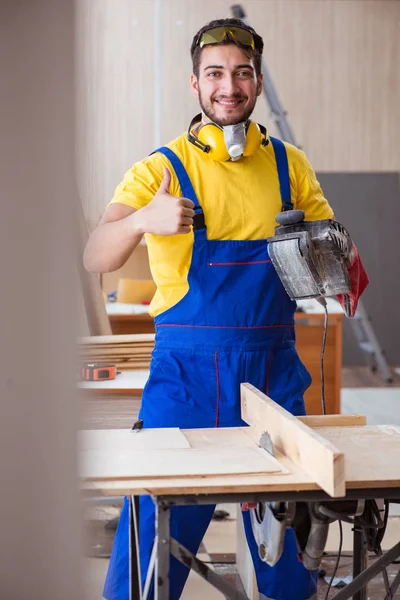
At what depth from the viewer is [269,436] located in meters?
1.63

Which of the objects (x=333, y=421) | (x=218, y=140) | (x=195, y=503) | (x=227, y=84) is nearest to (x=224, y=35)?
(x=227, y=84)

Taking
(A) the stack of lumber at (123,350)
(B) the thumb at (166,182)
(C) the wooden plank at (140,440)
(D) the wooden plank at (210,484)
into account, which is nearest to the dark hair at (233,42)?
(B) the thumb at (166,182)

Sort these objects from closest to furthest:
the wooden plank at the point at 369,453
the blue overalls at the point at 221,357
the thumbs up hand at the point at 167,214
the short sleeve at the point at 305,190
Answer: the wooden plank at the point at 369,453
the thumbs up hand at the point at 167,214
the blue overalls at the point at 221,357
the short sleeve at the point at 305,190

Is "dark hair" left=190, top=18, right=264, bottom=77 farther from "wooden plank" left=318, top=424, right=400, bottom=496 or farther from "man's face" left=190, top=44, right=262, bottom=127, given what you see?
"wooden plank" left=318, top=424, right=400, bottom=496

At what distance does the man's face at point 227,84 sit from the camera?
2107 mm

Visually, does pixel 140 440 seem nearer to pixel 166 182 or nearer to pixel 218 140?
pixel 166 182

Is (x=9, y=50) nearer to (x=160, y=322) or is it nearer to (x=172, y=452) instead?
(x=172, y=452)

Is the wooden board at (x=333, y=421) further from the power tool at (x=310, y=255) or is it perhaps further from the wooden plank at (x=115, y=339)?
the wooden plank at (x=115, y=339)

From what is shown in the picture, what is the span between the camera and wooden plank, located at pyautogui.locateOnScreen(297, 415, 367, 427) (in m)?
1.89

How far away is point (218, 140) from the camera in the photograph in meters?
2.08

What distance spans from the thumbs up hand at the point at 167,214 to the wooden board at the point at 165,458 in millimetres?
492

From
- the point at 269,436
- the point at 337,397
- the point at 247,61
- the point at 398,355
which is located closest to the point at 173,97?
the point at 398,355

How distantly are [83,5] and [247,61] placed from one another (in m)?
1.81

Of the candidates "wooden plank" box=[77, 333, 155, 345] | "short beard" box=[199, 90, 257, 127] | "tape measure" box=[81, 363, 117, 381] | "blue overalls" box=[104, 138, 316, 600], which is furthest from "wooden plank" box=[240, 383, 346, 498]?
"wooden plank" box=[77, 333, 155, 345]
